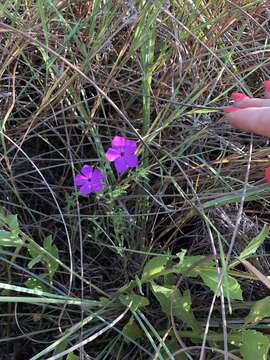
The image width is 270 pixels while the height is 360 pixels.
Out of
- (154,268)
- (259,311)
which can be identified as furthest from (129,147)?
(259,311)

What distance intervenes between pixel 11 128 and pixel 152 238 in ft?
0.99

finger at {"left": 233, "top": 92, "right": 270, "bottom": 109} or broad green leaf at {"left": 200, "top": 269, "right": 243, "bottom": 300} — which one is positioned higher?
finger at {"left": 233, "top": 92, "right": 270, "bottom": 109}

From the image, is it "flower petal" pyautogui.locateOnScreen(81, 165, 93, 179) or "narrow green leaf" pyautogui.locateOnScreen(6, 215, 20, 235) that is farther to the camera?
"flower petal" pyautogui.locateOnScreen(81, 165, 93, 179)

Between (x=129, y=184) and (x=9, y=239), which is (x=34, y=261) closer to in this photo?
(x=9, y=239)

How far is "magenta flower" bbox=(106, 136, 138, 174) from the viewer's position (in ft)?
2.87

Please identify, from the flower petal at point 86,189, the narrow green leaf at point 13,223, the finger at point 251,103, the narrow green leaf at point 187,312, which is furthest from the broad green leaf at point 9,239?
the finger at point 251,103

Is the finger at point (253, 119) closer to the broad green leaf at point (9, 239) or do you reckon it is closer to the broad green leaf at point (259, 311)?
the broad green leaf at point (259, 311)

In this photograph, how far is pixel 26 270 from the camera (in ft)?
2.86

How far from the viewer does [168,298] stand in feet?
2.84

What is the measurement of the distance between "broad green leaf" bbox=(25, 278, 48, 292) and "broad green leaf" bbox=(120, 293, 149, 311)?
4.8 inches

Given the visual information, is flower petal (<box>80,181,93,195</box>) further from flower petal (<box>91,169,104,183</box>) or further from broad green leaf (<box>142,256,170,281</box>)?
broad green leaf (<box>142,256,170,281</box>)

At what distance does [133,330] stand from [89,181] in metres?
0.23

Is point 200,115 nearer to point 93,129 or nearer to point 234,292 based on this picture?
point 93,129

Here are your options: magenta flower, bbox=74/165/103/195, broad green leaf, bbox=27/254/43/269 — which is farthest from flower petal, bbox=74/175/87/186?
broad green leaf, bbox=27/254/43/269
